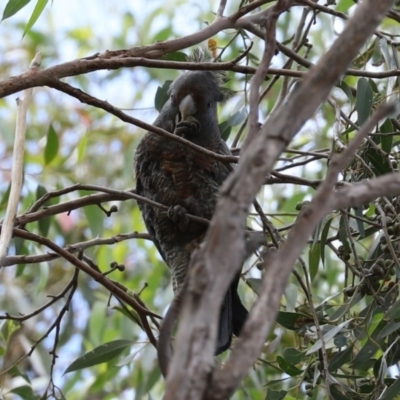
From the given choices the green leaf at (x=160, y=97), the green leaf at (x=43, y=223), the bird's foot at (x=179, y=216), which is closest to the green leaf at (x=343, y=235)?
the bird's foot at (x=179, y=216)

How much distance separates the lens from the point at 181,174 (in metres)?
2.24

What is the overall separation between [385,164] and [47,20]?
12.0ft

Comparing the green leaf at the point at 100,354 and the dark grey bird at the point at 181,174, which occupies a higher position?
the dark grey bird at the point at 181,174

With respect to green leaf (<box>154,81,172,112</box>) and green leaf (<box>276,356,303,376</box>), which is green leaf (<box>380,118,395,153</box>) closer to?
green leaf (<box>276,356,303,376</box>)

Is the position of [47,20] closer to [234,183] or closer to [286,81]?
[286,81]

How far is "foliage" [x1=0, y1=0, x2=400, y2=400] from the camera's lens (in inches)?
67.3

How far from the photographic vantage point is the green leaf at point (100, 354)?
2.09 m

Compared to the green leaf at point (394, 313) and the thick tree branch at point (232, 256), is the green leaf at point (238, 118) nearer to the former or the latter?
the green leaf at point (394, 313)

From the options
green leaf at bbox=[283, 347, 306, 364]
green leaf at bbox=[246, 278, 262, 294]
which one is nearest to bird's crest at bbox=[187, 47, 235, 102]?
green leaf at bbox=[246, 278, 262, 294]

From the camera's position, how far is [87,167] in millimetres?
4660

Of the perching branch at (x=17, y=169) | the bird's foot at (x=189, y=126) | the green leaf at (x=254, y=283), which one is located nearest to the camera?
the perching branch at (x=17, y=169)

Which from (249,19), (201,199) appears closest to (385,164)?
(249,19)

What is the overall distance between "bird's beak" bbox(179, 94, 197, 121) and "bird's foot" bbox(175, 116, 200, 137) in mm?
15

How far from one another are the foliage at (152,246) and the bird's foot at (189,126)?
0.28 ft
